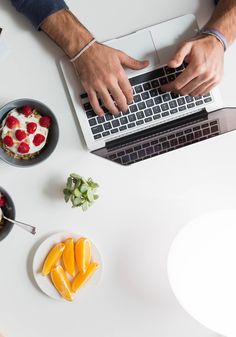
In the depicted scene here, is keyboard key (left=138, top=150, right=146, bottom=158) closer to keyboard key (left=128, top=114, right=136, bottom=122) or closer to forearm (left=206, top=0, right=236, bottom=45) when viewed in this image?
keyboard key (left=128, top=114, right=136, bottom=122)

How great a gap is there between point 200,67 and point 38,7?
37 cm

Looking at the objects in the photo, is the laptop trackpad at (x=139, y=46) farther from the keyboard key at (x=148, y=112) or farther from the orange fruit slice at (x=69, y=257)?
the orange fruit slice at (x=69, y=257)

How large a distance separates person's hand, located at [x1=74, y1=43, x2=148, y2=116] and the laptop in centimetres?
2

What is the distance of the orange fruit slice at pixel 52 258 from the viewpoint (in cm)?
99

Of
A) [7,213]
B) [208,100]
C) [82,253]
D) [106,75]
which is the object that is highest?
[106,75]

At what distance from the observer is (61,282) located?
39.1 inches

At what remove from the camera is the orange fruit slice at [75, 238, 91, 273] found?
99 cm

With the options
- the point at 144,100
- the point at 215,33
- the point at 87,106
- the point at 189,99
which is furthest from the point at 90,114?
the point at 215,33

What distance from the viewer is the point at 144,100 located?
98 cm

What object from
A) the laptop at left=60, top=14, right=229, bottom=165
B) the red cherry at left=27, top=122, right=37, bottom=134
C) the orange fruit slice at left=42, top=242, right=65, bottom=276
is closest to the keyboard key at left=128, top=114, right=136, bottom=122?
the laptop at left=60, top=14, right=229, bottom=165

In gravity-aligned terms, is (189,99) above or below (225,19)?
below

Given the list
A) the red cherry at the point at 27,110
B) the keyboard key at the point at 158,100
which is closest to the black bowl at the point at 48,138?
the red cherry at the point at 27,110

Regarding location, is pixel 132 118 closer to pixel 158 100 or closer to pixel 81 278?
pixel 158 100

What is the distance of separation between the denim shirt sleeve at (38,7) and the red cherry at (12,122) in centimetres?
21
